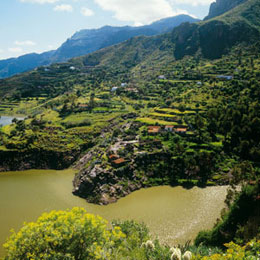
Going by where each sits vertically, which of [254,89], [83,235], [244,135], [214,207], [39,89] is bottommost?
[214,207]

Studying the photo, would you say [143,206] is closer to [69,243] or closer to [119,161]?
[119,161]

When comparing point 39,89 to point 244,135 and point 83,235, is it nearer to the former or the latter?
point 244,135

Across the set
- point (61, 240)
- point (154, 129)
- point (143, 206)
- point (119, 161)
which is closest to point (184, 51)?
point (154, 129)

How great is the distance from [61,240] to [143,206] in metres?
26.4

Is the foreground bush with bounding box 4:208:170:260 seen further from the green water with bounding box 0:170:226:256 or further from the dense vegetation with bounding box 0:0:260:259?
the green water with bounding box 0:170:226:256

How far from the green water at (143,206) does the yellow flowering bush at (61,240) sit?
1863 cm

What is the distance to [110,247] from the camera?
16.7 metres

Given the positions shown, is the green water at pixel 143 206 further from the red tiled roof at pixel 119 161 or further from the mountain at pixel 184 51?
the mountain at pixel 184 51

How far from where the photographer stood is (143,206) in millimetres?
40438

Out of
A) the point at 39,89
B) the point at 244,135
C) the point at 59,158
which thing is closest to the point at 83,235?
the point at 59,158

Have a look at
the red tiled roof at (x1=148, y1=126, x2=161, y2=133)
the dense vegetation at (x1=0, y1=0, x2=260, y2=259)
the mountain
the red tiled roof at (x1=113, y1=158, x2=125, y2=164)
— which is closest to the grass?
the dense vegetation at (x1=0, y1=0, x2=260, y2=259)

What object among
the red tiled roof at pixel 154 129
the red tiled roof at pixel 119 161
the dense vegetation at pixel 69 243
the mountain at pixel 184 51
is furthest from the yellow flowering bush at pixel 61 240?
the mountain at pixel 184 51

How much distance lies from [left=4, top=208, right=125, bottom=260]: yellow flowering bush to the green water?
18.6 meters

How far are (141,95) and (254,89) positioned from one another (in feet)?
169
